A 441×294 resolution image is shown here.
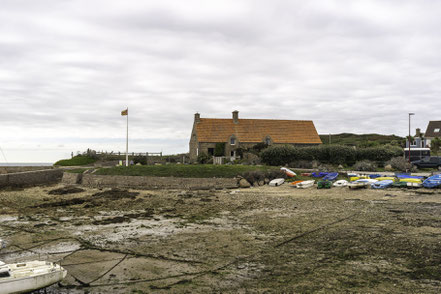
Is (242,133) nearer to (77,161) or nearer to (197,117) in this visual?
(197,117)

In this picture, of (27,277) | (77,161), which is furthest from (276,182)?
(77,161)

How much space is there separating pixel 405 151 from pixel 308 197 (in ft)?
84.4

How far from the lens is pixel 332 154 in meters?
41.7

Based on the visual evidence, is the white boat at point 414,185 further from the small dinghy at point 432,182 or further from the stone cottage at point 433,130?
the stone cottage at point 433,130

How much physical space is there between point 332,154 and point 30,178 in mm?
33956

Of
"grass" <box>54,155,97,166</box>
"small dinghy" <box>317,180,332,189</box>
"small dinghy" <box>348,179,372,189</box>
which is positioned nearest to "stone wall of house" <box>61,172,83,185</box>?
"grass" <box>54,155,97,166</box>

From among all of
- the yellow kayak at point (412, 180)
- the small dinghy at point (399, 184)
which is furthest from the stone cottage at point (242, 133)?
the yellow kayak at point (412, 180)

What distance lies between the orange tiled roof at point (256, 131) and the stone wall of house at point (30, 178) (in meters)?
A: 20.2

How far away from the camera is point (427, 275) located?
9.33 meters

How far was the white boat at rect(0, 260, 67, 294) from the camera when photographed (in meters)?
8.43

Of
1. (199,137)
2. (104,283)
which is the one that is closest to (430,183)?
(104,283)

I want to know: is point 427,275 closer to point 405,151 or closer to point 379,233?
point 379,233

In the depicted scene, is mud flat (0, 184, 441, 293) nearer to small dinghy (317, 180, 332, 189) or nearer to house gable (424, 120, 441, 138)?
small dinghy (317, 180, 332, 189)

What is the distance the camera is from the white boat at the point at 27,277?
843cm
